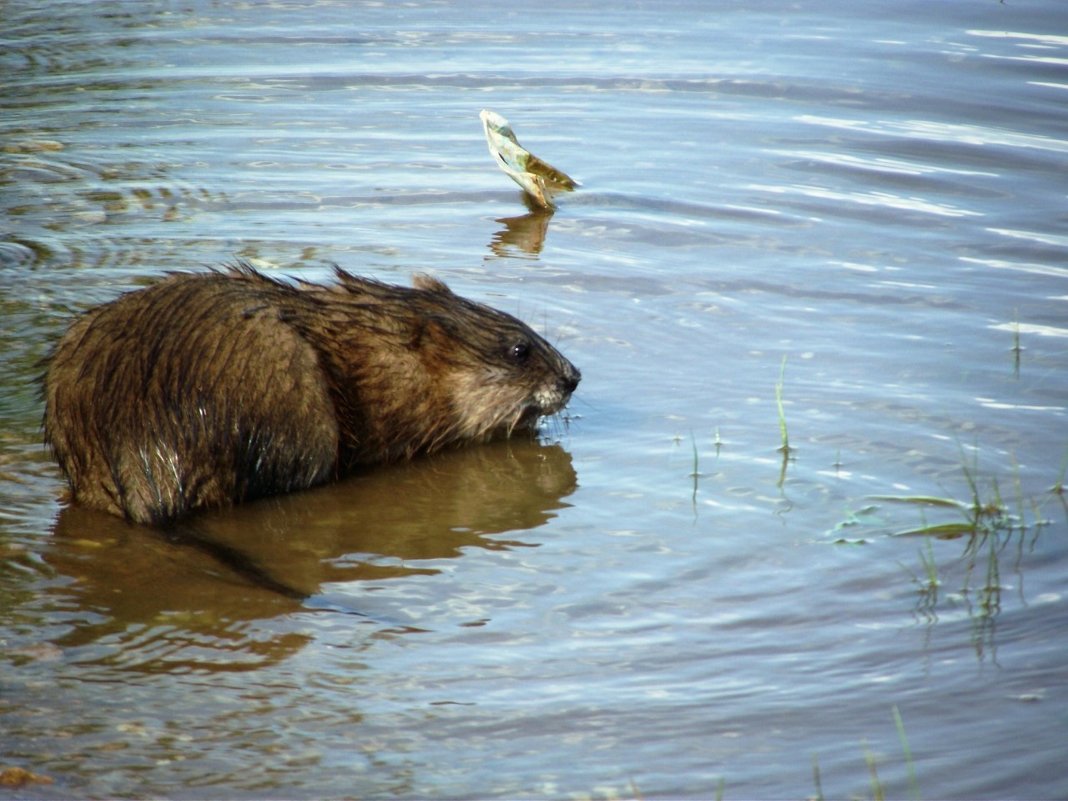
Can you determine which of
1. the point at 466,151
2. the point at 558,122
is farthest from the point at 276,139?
the point at 558,122

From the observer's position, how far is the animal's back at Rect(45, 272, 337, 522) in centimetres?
516

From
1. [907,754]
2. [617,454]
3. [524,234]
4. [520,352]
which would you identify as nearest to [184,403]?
[520,352]

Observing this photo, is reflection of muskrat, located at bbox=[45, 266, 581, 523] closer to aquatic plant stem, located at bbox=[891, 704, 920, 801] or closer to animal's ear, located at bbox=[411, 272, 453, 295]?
animal's ear, located at bbox=[411, 272, 453, 295]

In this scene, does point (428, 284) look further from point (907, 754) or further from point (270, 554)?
point (907, 754)

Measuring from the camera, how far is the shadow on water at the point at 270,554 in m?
4.47

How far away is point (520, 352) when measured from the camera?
20.4 feet

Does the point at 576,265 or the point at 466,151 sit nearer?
the point at 576,265

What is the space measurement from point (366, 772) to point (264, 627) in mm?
917

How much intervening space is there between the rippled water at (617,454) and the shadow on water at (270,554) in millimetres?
17

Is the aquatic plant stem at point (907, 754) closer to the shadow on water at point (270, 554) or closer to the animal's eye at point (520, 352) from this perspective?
the shadow on water at point (270, 554)

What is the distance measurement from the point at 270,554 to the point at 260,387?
60cm

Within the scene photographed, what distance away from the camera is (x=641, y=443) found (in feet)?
19.5

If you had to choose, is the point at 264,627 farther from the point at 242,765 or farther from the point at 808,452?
the point at 808,452

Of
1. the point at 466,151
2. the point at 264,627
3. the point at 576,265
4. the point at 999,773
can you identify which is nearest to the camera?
A: the point at 999,773
